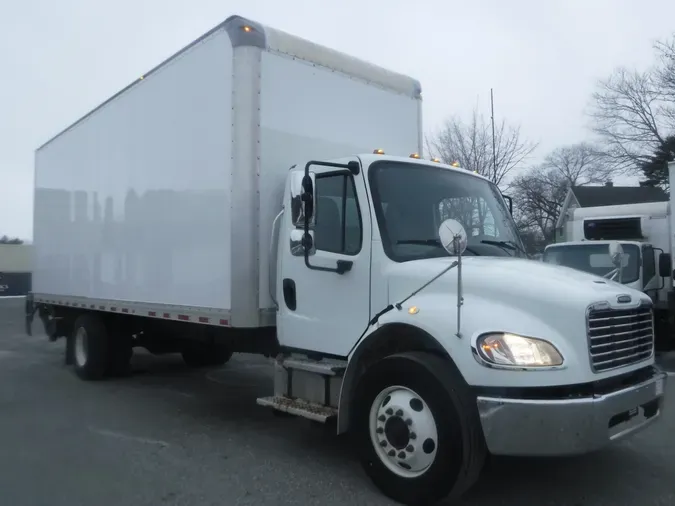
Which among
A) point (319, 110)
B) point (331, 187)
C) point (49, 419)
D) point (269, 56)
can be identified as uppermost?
point (269, 56)

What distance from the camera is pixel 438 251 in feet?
16.4

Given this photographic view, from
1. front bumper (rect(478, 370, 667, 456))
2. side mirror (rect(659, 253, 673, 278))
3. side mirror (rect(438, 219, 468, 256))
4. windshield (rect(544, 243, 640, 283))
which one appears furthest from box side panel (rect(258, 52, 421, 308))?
→ side mirror (rect(659, 253, 673, 278))

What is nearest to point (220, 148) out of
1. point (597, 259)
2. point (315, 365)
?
point (315, 365)

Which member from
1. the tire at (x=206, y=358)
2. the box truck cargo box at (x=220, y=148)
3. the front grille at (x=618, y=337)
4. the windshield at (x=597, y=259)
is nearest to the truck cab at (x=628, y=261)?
the windshield at (x=597, y=259)

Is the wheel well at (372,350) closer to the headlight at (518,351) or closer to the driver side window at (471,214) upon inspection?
the headlight at (518,351)

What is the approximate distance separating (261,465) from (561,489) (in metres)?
2.42

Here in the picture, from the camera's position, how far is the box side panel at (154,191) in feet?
20.1

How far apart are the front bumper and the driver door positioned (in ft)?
4.66

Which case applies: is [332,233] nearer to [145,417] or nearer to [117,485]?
[117,485]

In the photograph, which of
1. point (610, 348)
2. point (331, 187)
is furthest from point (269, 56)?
point (610, 348)

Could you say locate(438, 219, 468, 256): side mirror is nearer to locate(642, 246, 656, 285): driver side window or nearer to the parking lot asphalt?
the parking lot asphalt

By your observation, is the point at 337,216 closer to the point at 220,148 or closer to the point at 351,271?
the point at 351,271

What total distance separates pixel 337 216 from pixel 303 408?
1.63m

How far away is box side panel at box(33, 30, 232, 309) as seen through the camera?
613 centimetres
